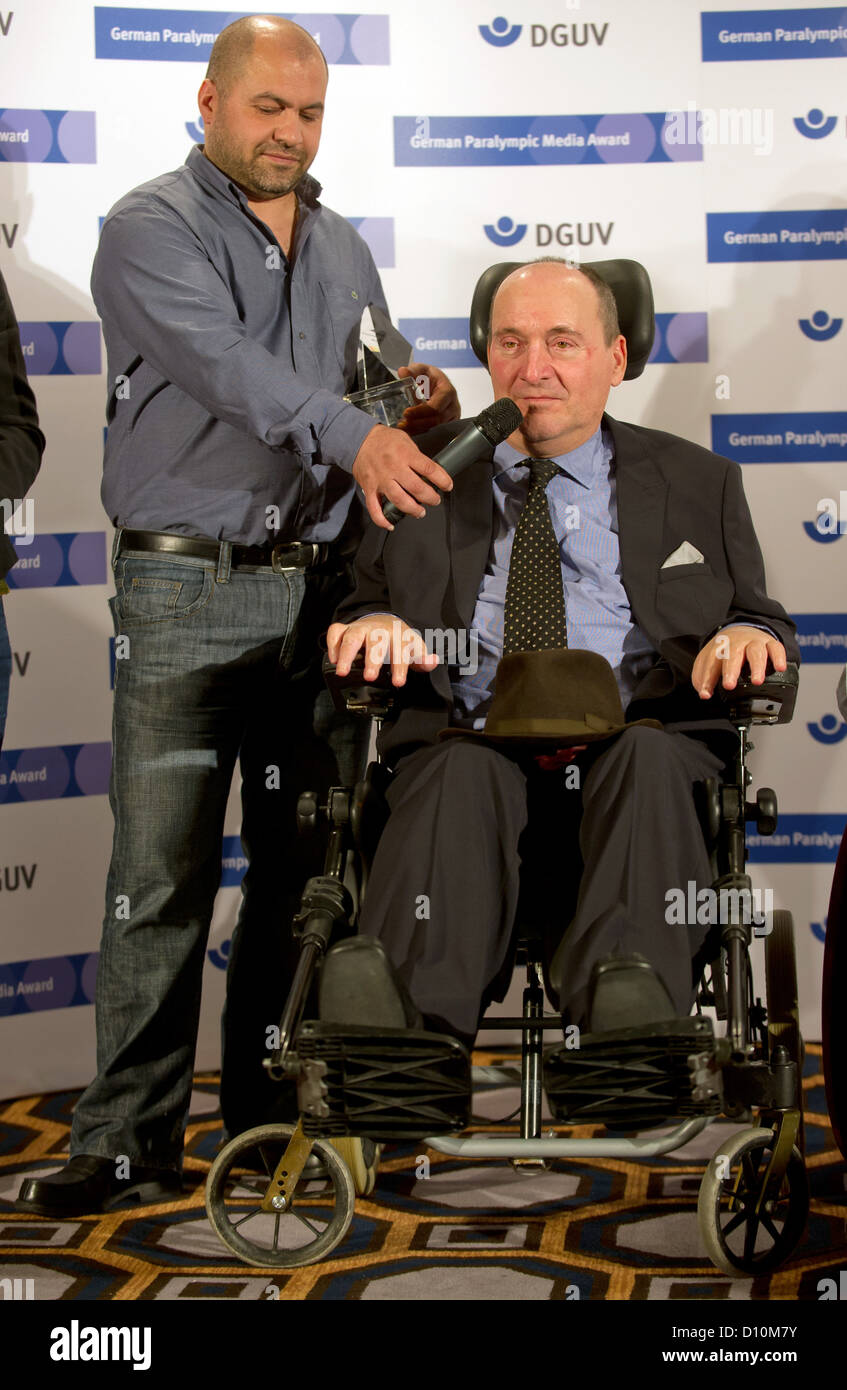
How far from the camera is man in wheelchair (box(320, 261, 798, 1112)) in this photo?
228 cm

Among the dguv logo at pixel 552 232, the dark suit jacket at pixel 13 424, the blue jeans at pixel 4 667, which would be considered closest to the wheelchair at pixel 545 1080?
the blue jeans at pixel 4 667

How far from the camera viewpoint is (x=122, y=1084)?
10.1 ft

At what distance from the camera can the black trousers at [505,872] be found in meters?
2.27

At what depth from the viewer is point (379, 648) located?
8.54ft

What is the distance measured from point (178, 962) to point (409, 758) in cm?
83

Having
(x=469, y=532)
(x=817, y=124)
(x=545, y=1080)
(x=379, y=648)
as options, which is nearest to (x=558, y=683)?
(x=379, y=648)

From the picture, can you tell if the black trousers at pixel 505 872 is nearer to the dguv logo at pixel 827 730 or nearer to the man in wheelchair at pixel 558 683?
the man in wheelchair at pixel 558 683

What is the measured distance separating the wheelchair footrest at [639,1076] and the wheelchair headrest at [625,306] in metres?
1.69

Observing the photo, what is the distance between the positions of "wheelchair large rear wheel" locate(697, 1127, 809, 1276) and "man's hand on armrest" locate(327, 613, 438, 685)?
978mm

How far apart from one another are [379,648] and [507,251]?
6.30 ft

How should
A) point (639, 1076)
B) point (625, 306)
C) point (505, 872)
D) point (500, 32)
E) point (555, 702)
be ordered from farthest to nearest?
point (500, 32) < point (625, 306) < point (555, 702) < point (505, 872) < point (639, 1076)

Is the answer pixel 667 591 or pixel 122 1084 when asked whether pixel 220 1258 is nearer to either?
pixel 122 1084

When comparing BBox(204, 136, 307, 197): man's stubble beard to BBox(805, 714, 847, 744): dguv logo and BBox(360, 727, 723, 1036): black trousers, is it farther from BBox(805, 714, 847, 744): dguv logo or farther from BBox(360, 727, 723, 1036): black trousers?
BBox(805, 714, 847, 744): dguv logo

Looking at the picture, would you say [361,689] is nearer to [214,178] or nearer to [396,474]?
[396,474]
